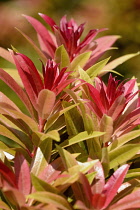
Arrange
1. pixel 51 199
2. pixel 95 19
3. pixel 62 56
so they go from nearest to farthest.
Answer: pixel 51 199, pixel 62 56, pixel 95 19

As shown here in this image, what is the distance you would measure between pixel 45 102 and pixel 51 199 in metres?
0.21

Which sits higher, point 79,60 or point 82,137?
point 79,60

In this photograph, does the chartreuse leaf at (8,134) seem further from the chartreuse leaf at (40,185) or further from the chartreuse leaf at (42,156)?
the chartreuse leaf at (40,185)

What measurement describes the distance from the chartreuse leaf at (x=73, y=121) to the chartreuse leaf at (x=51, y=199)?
0.64ft

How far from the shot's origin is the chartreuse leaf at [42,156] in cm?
A: 71

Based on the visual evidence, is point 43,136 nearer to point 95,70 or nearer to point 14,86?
point 14,86

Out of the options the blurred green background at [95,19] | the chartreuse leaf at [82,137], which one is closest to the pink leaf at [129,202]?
the chartreuse leaf at [82,137]

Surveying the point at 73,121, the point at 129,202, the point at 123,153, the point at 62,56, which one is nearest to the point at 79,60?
the point at 62,56

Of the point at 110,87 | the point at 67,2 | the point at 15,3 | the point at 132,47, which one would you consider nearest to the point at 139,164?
the point at 110,87

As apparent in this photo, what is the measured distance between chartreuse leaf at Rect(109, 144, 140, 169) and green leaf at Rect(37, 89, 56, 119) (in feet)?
0.49

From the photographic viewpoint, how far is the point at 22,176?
0.65m

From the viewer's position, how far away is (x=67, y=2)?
11.2 feet

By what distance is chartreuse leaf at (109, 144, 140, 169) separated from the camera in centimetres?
69

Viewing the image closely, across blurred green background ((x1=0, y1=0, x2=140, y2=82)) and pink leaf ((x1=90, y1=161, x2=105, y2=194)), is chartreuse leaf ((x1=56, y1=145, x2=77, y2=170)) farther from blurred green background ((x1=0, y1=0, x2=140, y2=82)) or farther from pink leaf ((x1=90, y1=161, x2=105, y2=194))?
blurred green background ((x1=0, y1=0, x2=140, y2=82))
